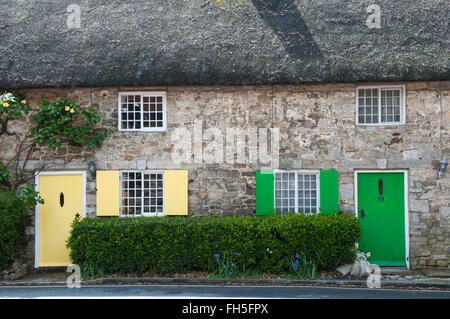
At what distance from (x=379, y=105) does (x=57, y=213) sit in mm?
7614

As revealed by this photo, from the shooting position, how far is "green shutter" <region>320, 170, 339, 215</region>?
10570 mm

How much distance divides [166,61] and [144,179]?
267 centimetres

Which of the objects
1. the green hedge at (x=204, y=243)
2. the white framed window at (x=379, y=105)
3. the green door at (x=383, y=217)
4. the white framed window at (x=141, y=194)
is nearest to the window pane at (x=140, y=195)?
the white framed window at (x=141, y=194)

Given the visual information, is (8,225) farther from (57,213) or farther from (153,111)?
(153,111)

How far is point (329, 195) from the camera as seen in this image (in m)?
10.6

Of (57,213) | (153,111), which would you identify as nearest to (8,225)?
(57,213)

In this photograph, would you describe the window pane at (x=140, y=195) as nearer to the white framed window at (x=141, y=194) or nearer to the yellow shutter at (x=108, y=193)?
the white framed window at (x=141, y=194)

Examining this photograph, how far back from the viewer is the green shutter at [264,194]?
10.7 m

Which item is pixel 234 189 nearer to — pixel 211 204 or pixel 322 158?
pixel 211 204

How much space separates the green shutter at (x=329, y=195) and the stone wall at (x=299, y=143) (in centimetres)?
19

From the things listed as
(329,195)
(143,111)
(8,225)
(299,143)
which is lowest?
(8,225)

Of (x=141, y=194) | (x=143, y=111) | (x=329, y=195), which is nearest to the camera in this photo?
(x=329, y=195)

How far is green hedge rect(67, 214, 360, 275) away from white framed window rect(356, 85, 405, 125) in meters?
2.43

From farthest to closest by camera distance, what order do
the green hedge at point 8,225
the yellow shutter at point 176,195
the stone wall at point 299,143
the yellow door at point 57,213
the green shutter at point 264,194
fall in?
the yellow door at point 57,213, the yellow shutter at point 176,195, the green shutter at point 264,194, the stone wall at point 299,143, the green hedge at point 8,225
